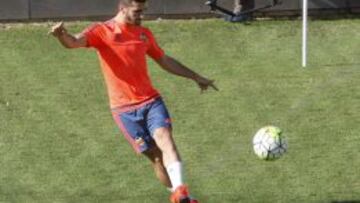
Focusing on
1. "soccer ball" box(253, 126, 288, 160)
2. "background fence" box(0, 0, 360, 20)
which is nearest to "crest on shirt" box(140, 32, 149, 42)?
"soccer ball" box(253, 126, 288, 160)

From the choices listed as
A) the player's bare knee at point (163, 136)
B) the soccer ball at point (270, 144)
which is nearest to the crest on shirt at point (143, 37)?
the player's bare knee at point (163, 136)

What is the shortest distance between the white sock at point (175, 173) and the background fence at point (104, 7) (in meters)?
8.51

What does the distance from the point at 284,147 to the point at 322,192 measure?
0.70 meters

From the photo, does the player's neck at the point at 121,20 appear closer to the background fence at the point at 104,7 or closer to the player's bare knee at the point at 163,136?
the player's bare knee at the point at 163,136

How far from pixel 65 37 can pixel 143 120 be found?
0.99 meters

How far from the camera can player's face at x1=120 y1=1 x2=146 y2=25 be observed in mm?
7938

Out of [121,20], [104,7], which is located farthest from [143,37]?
[104,7]

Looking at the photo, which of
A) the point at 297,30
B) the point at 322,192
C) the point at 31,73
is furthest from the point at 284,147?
the point at 297,30

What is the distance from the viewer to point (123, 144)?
10773 mm

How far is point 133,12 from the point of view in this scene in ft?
26.3

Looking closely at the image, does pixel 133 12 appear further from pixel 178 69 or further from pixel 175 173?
pixel 175 173

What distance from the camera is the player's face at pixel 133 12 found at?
794 centimetres

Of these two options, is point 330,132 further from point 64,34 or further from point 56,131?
point 64,34

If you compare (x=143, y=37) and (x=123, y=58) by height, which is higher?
(x=143, y=37)
